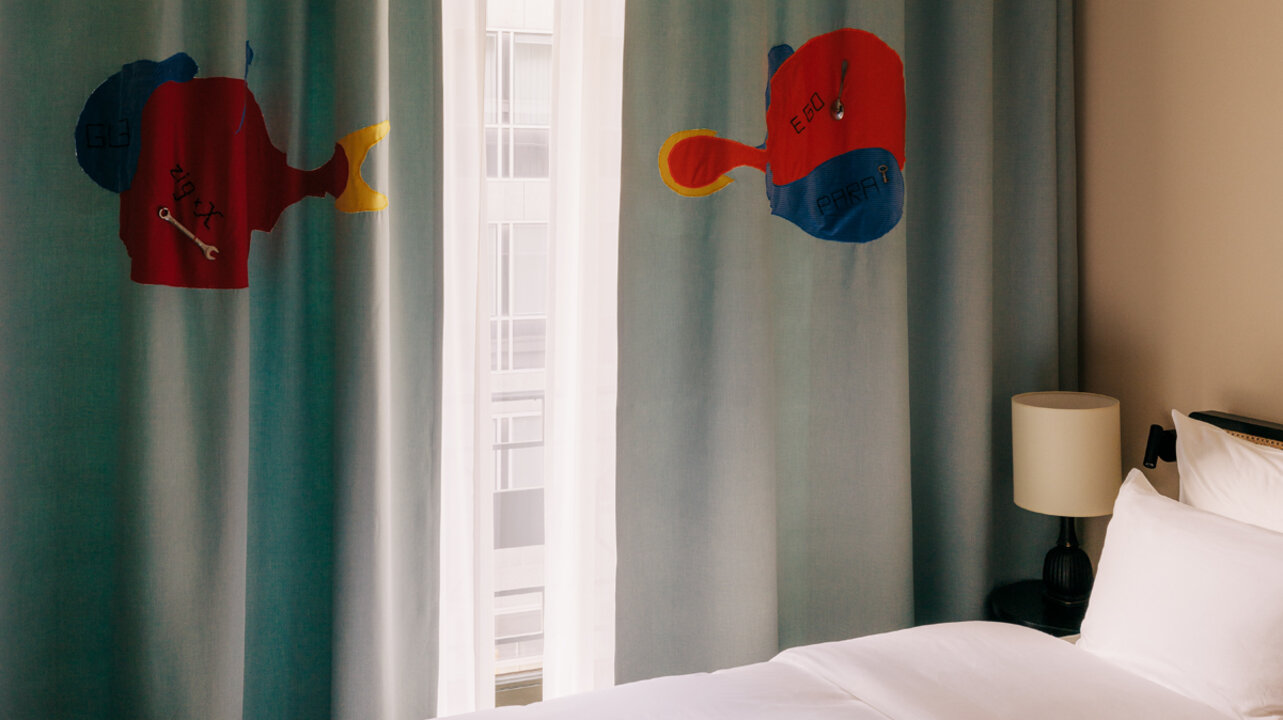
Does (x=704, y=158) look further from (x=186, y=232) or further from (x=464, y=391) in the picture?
(x=186, y=232)

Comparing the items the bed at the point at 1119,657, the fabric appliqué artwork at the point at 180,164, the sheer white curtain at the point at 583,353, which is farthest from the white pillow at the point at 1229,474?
the fabric appliqué artwork at the point at 180,164

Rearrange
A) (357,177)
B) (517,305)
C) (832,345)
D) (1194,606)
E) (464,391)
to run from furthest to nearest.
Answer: (832,345), (517,305), (464,391), (357,177), (1194,606)

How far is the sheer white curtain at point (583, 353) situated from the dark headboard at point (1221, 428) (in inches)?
52.0

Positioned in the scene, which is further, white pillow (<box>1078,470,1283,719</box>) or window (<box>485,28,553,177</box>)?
window (<box>485,28,553,177</box>)

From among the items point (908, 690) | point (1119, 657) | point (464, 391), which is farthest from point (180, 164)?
point (1119, 657)

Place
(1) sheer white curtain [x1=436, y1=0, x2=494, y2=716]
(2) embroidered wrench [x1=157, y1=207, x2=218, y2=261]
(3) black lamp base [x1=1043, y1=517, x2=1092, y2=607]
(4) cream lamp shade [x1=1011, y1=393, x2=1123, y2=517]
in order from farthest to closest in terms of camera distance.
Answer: (3) black lamp base [x1=1043, y1=517, x2=1092, y2=607], (4) cream lamp shade [x1=1011, y1=393, x2=1123, y2=517], (1) sheer white curtain [x1=436, y1=0, x2=494, y2=716], (2) embroidered wrench [x1=157, y1=207, x2=218, y2=261]

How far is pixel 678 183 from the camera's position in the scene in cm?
208

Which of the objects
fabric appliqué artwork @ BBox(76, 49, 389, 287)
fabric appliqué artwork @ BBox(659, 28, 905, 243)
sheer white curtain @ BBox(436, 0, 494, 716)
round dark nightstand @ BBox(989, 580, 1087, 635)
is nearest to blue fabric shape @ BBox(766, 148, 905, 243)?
fabric appliqué artwork @ BBox(659, 28, 905, 243)

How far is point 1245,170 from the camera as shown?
6.40ft

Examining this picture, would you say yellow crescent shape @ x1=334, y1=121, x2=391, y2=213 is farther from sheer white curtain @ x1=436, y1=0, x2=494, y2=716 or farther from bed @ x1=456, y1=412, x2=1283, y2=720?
bed @ x1=456, y1=412, x2=1283, y2=720

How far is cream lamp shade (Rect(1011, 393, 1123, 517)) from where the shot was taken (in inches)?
82.4

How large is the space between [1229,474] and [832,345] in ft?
2.98

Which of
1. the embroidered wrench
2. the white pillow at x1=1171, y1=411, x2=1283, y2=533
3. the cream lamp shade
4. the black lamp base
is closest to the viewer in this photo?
the white pillow at x1=1171, y1=411, x2=1283, y2=533

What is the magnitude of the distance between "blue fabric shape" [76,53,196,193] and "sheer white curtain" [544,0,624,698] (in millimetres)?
858
